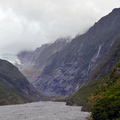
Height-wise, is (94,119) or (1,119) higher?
(1,119)

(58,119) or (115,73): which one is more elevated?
(115,73)

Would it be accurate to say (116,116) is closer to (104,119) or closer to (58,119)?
(104,119)

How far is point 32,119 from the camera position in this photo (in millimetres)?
100812

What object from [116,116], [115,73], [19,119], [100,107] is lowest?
[116,116]

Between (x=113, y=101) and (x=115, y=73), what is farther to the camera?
(x=115, y=73)

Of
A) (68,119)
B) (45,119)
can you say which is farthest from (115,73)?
(45,119)

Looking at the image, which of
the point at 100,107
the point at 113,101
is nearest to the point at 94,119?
the point at 100,107

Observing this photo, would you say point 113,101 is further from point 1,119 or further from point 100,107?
point 1,119

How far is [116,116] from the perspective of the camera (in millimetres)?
65688

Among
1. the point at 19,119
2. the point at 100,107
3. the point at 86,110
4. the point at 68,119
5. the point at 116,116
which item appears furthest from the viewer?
the point at 86,110

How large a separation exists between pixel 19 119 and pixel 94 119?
3950cm

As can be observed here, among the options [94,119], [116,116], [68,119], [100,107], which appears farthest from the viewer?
[68,119]

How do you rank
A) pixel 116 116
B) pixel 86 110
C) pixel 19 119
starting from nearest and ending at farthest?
pixel 116 116
pixel 19 119
pixel 86 110

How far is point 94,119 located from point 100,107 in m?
7.45
